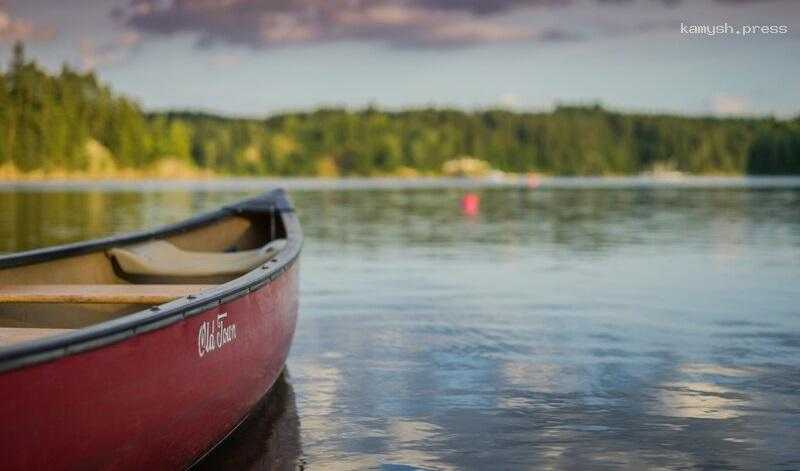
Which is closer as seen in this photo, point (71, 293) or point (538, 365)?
point (71, 293)

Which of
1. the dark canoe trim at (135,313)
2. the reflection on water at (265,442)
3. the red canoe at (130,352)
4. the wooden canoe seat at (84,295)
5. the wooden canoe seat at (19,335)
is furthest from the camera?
the wooden canoe seat at (84,295)

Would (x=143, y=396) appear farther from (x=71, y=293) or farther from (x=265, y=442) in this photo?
(x=71, y=293)

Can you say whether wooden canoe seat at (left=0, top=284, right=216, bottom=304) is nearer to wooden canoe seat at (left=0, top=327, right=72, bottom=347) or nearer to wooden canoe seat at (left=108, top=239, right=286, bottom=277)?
wooden canoe seat at (left=0, top=327, right=72, bottom=347)

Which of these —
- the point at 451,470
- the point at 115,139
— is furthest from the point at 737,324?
the point at 115,139

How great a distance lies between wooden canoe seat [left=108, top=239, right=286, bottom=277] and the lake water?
1463mm

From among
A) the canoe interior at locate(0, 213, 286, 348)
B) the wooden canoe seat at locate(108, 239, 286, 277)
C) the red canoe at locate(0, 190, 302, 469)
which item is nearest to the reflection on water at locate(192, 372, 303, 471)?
the red canoe at locate(0, 190, 302, 469)

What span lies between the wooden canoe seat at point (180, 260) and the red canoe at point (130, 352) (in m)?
0.03

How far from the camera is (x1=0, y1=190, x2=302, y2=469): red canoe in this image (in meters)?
5.95

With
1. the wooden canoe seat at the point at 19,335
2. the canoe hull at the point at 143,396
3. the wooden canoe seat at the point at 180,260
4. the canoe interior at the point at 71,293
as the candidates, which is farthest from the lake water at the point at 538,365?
the wooden canoe seat at the point at 19,335

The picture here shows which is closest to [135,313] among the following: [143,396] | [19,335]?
[19,335]

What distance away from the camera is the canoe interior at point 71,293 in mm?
9844

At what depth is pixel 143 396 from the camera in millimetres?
7012

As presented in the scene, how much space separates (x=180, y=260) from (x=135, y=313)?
23.8ft

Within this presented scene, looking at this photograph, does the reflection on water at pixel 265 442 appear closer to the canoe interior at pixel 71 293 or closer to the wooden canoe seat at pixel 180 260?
the canoe interior at pixel 71 293
